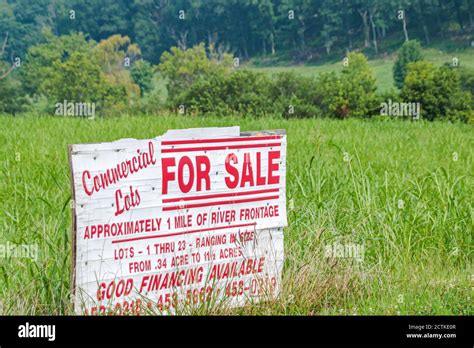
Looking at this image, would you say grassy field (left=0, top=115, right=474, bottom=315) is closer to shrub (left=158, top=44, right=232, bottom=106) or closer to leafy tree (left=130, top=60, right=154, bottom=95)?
shrub (left=158, top=44, right=232, bottom=106)

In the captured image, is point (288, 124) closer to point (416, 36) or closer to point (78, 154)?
point (78, 154)

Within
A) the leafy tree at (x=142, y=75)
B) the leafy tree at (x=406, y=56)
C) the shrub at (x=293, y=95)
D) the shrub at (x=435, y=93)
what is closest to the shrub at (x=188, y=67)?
the leafy tree at (x=142, y=75)

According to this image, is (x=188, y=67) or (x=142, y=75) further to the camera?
(x=142, y=75)

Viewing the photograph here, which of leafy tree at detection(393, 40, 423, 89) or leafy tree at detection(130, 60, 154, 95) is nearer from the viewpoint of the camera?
leafy tree at detection(393, 40, 423, 89)

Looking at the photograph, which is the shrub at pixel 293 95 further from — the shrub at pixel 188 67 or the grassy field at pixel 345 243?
the grassy field at pixel 345 243

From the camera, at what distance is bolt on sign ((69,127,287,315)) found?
11.6ft

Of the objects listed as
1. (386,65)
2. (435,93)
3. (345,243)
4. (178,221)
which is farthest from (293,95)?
(178,221)

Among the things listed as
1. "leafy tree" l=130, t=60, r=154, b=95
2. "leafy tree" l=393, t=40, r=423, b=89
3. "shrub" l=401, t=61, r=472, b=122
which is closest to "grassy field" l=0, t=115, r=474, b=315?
"shrub" l=401, t=61, r=472, b=122

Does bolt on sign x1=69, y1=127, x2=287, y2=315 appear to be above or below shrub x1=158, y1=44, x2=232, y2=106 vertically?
below

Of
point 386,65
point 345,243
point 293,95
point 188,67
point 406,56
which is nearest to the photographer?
point 345,243

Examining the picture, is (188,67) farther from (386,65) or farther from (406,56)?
(386,65)

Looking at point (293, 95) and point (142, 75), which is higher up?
point (142, 75)

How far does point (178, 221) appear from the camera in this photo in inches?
150

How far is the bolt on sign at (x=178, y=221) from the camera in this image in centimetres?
354
